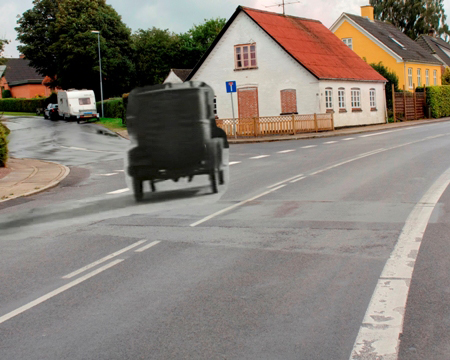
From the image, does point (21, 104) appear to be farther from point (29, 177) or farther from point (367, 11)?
point (29, 177)

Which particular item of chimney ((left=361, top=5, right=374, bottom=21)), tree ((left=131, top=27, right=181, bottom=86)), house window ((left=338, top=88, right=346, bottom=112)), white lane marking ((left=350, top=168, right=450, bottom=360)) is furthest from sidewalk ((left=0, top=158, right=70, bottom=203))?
tree ((left=131, top=27, right=181, bottom=86))

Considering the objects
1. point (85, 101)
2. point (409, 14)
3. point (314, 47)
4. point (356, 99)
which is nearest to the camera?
point (356, 99)

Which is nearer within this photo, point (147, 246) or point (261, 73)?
point (147, 246)

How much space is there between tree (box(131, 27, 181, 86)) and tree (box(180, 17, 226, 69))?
0.99 meters

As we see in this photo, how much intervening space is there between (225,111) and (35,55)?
41.5 metres

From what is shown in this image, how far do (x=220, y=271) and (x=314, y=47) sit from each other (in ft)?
126

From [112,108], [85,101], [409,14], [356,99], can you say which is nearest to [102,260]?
[356,99]

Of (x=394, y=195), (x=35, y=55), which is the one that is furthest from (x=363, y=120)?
(x=35, y=55)

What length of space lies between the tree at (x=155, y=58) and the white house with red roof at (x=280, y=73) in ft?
95.9

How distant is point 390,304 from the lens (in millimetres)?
5285

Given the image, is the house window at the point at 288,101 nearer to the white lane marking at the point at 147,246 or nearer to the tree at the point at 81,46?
the tree at the point at 81,46

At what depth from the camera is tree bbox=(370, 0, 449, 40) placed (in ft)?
271

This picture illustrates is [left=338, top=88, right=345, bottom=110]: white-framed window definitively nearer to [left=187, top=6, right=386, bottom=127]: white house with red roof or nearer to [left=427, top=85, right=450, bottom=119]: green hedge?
[left=187, top=6, right=386, bottom=127]: white house with red roof

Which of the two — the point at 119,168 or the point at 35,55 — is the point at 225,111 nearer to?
the point at 119,168
